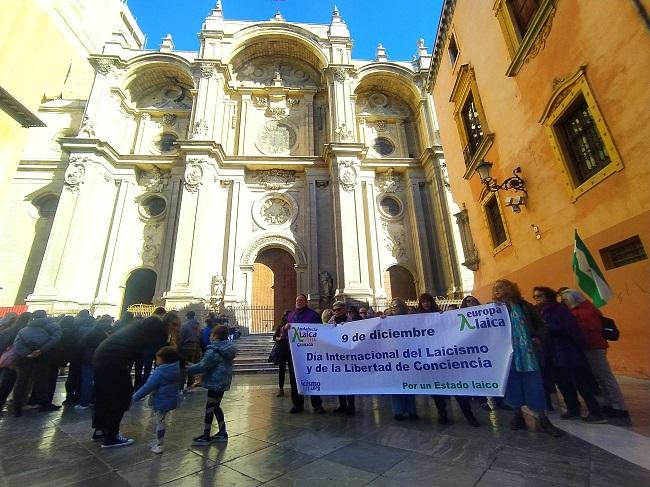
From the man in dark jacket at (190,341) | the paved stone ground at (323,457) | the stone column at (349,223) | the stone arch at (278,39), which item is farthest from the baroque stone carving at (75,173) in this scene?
the paved stone ground at (323,457)

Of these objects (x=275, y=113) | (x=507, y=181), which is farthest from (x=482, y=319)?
(x=275, y=113)

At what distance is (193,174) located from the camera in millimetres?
15867

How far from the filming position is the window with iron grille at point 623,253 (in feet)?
16.0

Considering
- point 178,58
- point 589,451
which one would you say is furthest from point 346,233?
point 178,58

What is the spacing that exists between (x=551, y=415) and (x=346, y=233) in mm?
12043

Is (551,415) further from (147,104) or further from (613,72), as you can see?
(147,104)

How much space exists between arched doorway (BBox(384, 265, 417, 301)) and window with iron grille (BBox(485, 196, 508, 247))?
793 centimetres

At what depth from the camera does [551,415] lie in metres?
3.93

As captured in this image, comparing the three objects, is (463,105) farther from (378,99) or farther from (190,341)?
(378,99)

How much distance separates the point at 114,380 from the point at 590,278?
6.68m

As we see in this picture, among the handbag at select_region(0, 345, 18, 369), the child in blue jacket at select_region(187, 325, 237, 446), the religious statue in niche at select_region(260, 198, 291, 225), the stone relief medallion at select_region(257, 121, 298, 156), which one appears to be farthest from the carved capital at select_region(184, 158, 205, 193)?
the child in blue jacket at select_region(187, 325, 237, 446)

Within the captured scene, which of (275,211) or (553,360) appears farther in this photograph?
(275,211)

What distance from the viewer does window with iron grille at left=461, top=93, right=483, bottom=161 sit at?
978 cm

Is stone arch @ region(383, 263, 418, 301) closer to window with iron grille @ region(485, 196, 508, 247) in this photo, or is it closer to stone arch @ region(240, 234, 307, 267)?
stone arch @ region(240, 234, 307, 267)
